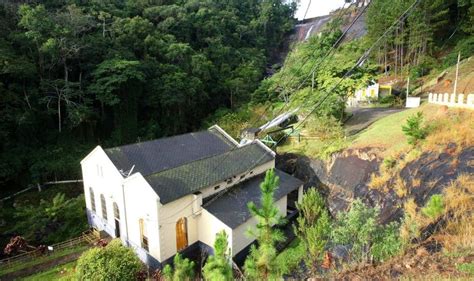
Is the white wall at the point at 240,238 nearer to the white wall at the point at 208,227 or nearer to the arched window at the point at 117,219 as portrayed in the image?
the white wall at the point at 208,227

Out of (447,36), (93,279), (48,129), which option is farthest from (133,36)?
(447,36)

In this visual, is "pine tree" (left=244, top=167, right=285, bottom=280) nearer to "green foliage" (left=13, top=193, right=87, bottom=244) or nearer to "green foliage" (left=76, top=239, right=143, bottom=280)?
"green foliage" (left=76, top=239, right=143, bottom=280)

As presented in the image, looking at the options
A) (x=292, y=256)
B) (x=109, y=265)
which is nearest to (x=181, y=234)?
(x=109, y=265)

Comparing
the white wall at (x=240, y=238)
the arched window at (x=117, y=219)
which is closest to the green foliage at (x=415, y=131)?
the white wall at (x=240, y=238)

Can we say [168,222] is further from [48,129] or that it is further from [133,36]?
[133,36]

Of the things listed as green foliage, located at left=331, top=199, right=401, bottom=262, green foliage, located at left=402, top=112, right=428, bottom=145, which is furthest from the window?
green foliage, located at left=402, top=112, right=428, bottom=145

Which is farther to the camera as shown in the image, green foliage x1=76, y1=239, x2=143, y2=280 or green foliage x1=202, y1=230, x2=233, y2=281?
green foliage x1=76, y1=239, x2=143, y2=280
